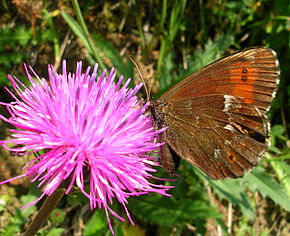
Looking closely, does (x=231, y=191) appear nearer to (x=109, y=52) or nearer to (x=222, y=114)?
(x=222, y=114)

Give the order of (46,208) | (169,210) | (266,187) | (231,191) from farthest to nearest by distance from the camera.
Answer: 1. (231,191)
2. (266,187)
3. (169,210)
4. (46,208)

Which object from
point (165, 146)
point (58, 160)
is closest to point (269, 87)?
point (165, 146)

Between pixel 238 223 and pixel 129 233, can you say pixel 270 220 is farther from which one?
pixel 129 233

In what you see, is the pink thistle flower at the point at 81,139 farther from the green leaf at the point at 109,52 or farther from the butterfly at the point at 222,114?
the green leaf at the point at 109,52

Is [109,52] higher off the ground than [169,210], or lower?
higher

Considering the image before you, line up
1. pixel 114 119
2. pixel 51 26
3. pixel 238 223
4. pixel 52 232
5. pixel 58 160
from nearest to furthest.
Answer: pixel 58 160 < pixel 114 119 < pixel 52 232 < pixel 51 26 < pixel 238 223

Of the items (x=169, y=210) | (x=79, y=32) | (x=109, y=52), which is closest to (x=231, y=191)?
(x=169, y=210)
